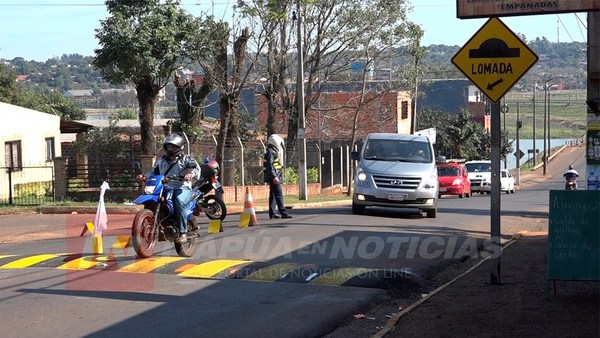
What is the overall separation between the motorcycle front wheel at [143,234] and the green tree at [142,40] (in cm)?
1752

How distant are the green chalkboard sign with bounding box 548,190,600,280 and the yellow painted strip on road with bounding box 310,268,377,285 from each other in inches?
103

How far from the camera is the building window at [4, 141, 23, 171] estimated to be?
32.3 meters

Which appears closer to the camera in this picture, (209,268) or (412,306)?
(412,306)

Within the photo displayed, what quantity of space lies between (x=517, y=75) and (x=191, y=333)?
16.0ft

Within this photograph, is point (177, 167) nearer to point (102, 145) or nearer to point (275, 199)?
point (275, 199)

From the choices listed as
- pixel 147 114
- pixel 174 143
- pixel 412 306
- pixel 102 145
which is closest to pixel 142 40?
pixel 147 114

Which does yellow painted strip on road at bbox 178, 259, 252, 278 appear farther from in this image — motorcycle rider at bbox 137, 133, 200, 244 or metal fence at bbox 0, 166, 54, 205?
metal fence at bbox 0, 166, 54, 205

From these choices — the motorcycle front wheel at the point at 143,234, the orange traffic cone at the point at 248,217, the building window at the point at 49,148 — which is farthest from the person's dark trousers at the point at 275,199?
the building window at the point at 49,148

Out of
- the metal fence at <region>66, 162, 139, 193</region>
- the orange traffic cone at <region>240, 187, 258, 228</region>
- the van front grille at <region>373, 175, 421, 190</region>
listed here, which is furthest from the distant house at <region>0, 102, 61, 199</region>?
the orange traffic cone at <region>240, 187, 258, 228</region>

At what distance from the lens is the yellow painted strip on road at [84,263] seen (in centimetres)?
1181

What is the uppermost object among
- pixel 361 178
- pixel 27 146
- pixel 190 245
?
pixel 27 146

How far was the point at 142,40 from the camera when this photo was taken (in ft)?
95.5

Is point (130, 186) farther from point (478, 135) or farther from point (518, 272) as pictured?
point (478, 135)

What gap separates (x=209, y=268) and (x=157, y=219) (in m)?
1.29
